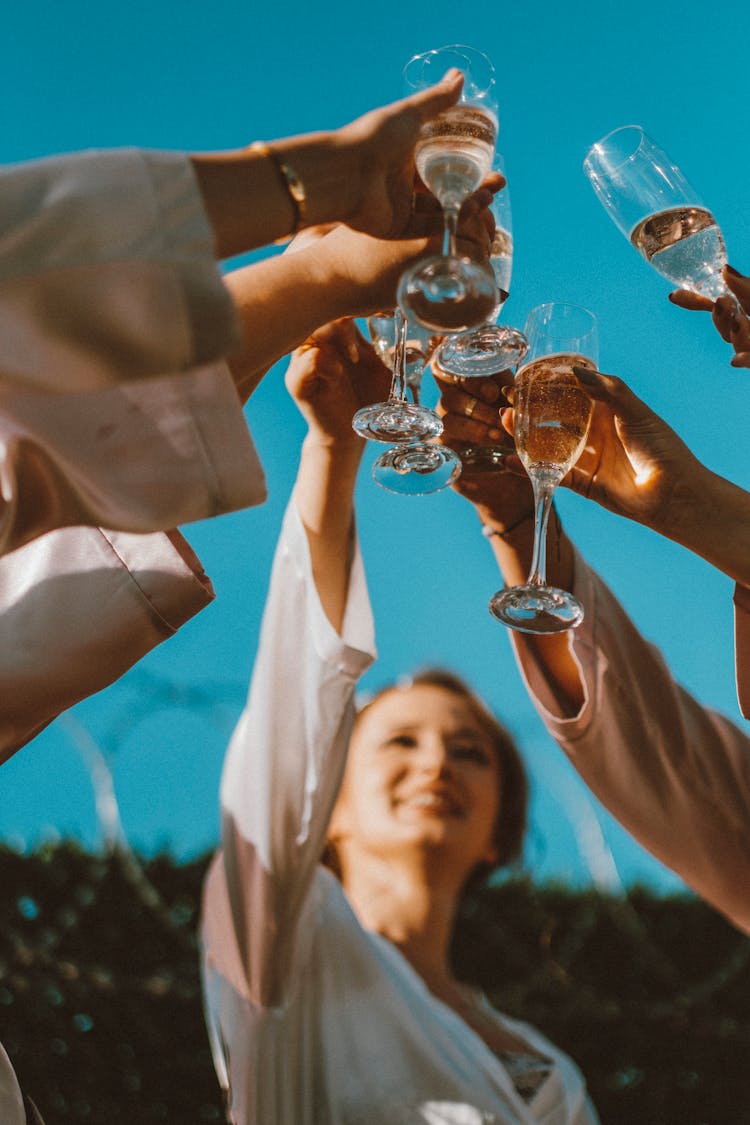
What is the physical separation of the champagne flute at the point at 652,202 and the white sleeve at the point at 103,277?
4.67ft

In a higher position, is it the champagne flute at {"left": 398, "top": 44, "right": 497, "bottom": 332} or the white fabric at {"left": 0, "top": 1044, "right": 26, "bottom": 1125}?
the champagne flute at {"left": 398, "top": 44, "right": 497, "bottom": 332}

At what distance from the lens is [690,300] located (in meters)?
2.91

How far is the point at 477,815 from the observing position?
4.15 meters

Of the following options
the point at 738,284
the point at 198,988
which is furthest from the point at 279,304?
the point at 198,988

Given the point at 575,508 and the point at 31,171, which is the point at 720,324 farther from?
the point at 31,171

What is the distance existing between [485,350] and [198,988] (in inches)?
209

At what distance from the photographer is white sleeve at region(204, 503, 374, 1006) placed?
9.89 feet

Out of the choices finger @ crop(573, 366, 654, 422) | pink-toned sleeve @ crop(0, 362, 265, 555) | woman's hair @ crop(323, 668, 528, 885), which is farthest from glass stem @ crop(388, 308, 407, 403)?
woman's hair @ crop(323, 668, 528, 885)

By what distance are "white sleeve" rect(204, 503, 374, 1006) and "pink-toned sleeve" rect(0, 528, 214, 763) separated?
2.99ft

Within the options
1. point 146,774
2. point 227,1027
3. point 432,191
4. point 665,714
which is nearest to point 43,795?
point 146,774

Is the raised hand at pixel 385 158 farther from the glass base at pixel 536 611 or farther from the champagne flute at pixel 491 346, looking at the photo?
the glass base at pixel 536 611

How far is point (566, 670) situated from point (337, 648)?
22.6 inches

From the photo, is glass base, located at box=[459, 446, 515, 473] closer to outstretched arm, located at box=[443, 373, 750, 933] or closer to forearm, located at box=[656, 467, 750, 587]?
outstretched arm, located at box=[443, 373, 750, 933]

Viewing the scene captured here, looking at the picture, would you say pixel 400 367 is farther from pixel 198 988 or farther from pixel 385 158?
pixel 198 988
